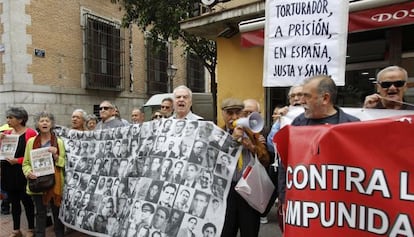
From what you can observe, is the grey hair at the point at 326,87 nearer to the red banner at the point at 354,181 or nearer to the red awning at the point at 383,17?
the red banner at the point at 354,181

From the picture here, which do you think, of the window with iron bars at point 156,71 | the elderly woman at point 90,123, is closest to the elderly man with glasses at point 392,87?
the elderly woman at point 90,123

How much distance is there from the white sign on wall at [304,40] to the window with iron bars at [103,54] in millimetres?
11947

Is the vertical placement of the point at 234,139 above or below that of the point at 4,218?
above

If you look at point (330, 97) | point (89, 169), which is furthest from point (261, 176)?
point (89, 169)

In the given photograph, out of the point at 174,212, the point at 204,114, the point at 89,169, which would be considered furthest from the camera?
the point at 204,114

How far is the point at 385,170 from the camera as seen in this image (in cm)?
200

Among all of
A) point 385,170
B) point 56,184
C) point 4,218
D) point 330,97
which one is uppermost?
point 330,97

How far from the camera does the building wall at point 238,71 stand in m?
7.28

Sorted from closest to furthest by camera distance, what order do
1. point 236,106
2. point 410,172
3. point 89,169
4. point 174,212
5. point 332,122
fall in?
point 410,172
point 332,122
point 174,212
point 236,106
point 89,169

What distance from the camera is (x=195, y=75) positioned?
22.5 metres

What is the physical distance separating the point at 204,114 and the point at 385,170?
493 inches

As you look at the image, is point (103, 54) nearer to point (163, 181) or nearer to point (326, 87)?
point (163, 181)

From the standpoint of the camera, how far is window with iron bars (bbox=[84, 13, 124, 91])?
14.9 meters

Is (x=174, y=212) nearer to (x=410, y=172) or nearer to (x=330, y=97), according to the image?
(x=330, y=97)
